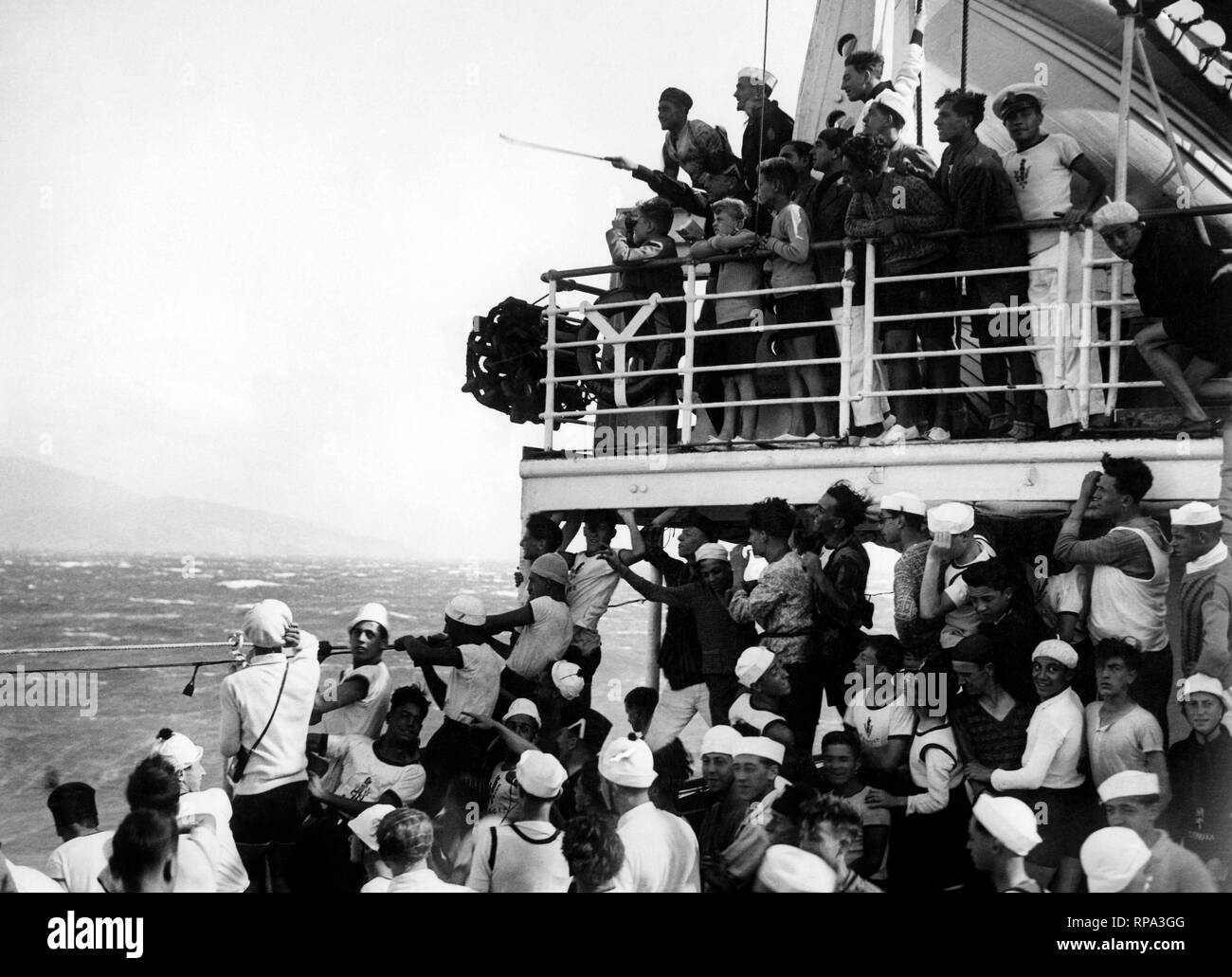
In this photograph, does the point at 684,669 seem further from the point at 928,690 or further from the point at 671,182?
the point at 671,182

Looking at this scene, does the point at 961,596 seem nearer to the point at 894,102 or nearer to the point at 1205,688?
the point at 1205,688

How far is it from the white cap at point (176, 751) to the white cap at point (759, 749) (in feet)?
7.31

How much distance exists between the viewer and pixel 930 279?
757 cm

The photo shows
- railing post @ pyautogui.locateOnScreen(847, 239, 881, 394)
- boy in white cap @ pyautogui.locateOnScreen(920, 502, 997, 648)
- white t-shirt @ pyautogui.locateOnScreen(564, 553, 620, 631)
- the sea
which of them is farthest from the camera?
the sea

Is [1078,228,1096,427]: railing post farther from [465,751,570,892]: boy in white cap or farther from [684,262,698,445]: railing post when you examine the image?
[465,751,570,892]: boy in white cap

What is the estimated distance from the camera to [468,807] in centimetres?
729

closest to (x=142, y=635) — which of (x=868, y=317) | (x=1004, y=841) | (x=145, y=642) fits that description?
(x=145, y=642)

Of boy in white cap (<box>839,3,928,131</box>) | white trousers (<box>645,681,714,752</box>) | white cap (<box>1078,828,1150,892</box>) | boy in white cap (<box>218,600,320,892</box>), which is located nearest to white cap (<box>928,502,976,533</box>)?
white trousers (<box>645,681,714,752</box>)

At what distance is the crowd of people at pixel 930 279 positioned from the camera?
6777mm

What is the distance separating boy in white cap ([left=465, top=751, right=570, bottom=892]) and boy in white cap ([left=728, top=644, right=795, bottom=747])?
1.14 metres

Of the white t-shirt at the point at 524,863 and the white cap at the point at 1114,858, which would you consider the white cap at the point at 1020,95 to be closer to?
the white cap at the point at 1114,858

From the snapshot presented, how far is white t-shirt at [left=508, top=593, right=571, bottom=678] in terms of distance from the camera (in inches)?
306

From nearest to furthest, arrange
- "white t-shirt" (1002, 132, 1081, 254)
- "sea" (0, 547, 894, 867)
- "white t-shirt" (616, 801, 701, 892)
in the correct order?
"white t-shirt" (616, 801, 701, 892) → "white t-shirt" (1002, 132, 1081, 254) → "sea" (0, 547, 894, 867)

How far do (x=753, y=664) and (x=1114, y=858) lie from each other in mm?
1965
